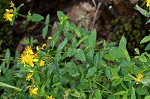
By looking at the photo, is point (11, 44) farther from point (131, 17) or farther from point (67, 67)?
point (67, 67)

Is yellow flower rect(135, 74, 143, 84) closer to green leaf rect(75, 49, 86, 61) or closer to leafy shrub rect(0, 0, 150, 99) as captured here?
leafy shrub rect(0, 0, 150, 99)

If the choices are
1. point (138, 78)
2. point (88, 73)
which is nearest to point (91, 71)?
point (88, 73)

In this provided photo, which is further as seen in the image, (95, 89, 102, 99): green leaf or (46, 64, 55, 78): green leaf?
(46, 64, 55, 78): green leaf

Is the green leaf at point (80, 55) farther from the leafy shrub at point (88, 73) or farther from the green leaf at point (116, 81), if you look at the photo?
the green leaf at point (116, 81)

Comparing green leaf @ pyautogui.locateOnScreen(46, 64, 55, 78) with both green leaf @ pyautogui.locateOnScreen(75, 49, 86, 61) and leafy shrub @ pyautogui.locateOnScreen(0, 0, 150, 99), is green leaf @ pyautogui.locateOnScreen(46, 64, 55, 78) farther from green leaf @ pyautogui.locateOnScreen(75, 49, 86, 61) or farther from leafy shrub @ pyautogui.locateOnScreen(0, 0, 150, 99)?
green leaf @ pyautogui.locateOnScreen(75, 49, 86, 61)

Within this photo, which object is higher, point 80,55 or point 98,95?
point 80,55

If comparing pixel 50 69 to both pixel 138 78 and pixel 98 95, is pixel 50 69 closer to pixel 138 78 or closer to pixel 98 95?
pixel 98 95

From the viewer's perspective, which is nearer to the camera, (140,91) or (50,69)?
(140,91)

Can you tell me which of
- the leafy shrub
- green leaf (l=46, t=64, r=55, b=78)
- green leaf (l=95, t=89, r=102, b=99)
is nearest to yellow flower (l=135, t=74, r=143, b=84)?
the leafy shrub

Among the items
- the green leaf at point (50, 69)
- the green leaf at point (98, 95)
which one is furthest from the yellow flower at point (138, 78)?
the green leaf at point (50, 69)

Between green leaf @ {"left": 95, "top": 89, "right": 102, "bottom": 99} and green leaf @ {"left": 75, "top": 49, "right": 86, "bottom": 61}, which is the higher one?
green leaf @ {"left": 75, "top": 49, "right": 86, "bottom": 61}

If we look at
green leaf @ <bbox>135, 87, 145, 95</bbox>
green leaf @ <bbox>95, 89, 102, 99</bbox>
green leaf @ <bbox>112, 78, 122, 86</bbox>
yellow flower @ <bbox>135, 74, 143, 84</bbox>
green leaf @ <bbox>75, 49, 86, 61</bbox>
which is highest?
green leaf @ <bbox>75, 49, 86, 61</bbox>

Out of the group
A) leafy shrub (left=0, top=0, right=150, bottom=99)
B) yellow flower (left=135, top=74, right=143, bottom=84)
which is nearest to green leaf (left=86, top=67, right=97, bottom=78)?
leafy shrub (left=0, top=0, right=150, bottom=99)
